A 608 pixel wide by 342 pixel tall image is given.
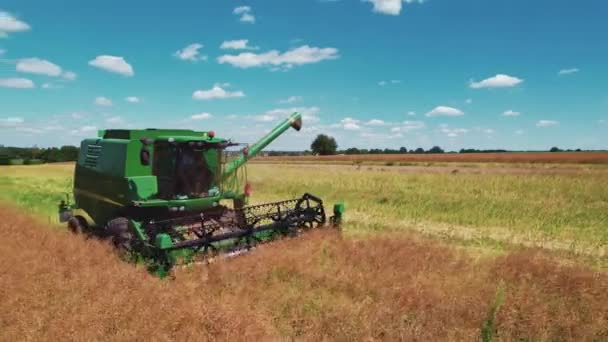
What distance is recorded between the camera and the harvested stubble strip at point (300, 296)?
13.9ft

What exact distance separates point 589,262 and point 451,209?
20.2ft

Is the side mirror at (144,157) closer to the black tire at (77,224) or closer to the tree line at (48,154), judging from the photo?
the black tire at (77,224)

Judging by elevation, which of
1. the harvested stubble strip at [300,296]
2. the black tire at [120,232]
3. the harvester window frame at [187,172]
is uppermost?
the harvester window frame at [187,172]

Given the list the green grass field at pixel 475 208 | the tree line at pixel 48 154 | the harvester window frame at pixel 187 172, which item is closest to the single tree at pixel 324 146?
the tree line at pixel 48 154

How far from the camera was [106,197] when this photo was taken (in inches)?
324

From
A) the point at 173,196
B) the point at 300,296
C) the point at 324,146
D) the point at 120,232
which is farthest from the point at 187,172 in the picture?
the point at 324,146

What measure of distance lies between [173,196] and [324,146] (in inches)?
3926

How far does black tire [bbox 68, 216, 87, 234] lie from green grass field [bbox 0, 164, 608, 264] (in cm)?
317

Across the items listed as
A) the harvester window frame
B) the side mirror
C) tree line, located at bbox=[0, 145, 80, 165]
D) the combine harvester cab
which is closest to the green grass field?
the combine harvester cab

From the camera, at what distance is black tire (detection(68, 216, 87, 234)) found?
927 cm

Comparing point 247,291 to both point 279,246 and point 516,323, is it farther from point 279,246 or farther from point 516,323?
point 516,323

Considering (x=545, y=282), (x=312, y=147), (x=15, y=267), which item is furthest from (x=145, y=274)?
(x=312, y=147)

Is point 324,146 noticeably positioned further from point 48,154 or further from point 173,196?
point 173,196

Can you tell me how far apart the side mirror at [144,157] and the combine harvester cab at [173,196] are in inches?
0.7
